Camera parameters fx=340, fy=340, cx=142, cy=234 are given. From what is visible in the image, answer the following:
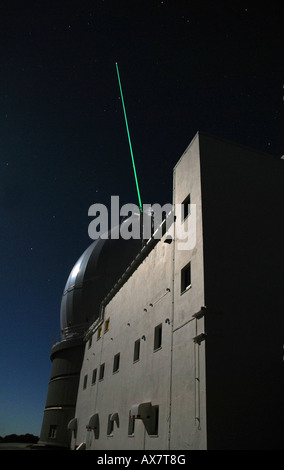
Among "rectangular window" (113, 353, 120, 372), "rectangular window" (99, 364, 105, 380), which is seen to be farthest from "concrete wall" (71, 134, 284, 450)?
"rectangular window" (99, 364, 105, 380)

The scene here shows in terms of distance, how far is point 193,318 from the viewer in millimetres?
10742

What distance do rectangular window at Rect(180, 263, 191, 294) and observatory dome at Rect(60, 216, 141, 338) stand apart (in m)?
18.4

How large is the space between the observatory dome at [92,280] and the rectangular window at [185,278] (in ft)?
60.2

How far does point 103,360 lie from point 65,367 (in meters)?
9.37

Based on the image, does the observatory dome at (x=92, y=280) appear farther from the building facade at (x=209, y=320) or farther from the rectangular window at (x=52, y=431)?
the building facade at (x=209, y=320)

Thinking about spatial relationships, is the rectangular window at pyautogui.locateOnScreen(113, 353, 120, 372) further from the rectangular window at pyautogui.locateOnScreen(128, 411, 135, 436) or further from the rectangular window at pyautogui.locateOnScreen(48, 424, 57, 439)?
the rectangular window at pyautogui.locateOnScreen(48, 424, 57, 439)

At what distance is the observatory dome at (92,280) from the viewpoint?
29914 mm

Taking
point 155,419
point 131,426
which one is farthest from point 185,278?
point 131,426

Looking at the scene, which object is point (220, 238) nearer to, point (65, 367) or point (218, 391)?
point (218, 391)

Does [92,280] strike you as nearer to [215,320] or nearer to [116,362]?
[116,362]

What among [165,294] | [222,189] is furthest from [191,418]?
[222,189]

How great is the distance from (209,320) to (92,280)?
21689 millimetres

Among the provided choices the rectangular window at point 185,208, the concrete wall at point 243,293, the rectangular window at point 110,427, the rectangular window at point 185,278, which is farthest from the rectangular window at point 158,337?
the rectangular window at point 110,427

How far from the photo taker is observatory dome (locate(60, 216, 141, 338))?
29914 millimetres
